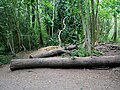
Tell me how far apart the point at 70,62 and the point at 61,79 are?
1.31 metres

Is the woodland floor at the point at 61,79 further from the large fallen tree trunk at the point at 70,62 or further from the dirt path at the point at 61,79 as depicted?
the large fallen tree trunk at the point at 70,62

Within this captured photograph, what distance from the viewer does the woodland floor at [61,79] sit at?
239 inches

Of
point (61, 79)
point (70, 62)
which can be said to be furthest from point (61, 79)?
point (70, 62)

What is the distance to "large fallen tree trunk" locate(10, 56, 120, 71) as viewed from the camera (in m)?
7.89

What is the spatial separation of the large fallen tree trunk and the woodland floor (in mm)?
213

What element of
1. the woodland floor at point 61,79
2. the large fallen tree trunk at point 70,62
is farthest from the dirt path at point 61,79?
the large fallen tree trunk at point 70,62

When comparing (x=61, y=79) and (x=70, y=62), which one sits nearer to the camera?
(x=61, y=79)

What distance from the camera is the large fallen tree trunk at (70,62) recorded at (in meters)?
7.89

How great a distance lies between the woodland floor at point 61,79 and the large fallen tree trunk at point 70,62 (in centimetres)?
21

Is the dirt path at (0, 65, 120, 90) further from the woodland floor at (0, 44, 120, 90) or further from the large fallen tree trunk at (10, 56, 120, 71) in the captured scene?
the large fallen tree trunk at (10, 56, 120, 71)

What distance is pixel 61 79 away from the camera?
6863mm

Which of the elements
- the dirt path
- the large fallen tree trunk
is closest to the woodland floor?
the dirt path

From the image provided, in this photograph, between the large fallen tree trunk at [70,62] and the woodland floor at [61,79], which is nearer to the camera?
the woodland floor at [61,79]

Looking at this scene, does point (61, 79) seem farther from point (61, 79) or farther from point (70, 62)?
point (70, 62)
